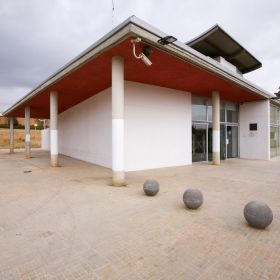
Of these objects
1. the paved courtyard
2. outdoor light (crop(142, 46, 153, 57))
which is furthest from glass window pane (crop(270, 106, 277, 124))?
outdoor light (crop(142, 46, 153, 57))

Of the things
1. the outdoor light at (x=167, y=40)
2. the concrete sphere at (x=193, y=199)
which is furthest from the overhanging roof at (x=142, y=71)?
the concrete sphere at (x=193, y=199)

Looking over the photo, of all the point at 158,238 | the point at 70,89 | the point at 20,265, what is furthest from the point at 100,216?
the point at 70,89

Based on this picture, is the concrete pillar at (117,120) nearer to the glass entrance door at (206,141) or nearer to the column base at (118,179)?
the column base at (118,179)

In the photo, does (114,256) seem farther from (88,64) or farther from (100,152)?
(100,152)

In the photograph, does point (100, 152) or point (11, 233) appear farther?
point (100, 152)

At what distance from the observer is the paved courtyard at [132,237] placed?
2531 mm

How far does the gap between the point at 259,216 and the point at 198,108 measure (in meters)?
10.9

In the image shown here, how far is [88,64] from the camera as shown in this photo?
7730 mm

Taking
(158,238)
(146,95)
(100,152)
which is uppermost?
(146,95)

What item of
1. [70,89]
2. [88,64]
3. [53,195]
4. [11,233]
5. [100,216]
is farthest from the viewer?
[70,89]

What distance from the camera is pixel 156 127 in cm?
1121

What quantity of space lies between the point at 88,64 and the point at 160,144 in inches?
227

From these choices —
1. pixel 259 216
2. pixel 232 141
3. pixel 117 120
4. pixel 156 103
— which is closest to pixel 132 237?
pixel 259 216

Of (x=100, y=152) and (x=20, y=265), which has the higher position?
(x=100, y=152)
